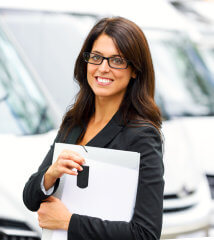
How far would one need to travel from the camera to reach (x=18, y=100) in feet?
14.5

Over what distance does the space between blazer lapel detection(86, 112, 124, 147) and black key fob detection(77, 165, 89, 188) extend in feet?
0.39

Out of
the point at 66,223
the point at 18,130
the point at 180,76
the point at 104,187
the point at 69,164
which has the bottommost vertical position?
the point at 180,76

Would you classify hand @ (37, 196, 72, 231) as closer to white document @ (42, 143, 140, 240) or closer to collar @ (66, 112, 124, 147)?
white document @ (42, 143, 140, 240)

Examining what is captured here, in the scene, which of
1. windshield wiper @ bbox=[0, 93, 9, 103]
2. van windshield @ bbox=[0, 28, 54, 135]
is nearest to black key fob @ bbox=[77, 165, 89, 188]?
van windshield @ bbox=[0, 28, 54, 135]

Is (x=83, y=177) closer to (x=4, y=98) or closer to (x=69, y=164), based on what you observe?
(x=69, y=164)

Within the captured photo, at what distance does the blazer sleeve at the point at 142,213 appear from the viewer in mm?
1797

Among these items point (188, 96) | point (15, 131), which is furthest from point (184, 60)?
point (15, 131)

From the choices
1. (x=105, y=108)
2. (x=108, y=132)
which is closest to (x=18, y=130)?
(x=105, y=108)

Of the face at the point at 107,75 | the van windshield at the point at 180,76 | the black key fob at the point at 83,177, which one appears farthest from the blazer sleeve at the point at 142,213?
the van windshield at the point at 180,76

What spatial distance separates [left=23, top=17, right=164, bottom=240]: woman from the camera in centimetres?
181

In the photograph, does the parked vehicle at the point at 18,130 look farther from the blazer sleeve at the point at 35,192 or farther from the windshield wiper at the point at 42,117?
the blazer sleeve at the point at 35,192

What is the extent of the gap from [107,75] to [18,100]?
8.31ft

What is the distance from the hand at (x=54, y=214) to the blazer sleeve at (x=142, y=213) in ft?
0.10

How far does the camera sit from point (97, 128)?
6.79ft
